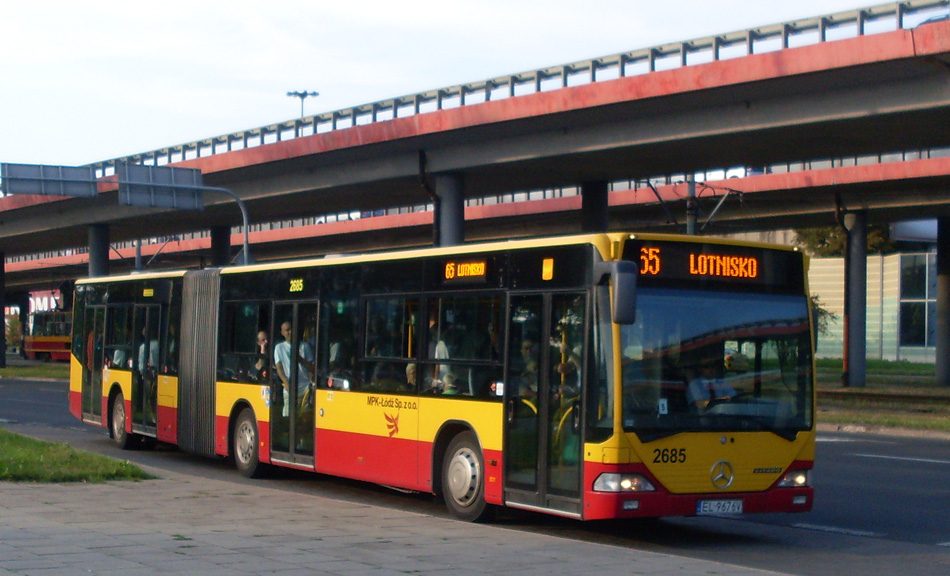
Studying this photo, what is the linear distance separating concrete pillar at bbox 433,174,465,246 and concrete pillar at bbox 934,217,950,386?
20447mm

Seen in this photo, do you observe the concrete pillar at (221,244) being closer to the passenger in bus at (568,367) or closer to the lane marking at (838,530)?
the lane marking at (838,530)

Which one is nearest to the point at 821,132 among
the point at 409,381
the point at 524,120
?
the point at 524,120

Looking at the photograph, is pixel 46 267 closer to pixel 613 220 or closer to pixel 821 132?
pixel 613 220

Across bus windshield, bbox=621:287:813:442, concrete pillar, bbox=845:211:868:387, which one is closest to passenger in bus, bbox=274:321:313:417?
bus windshield, bbox=621:287:813:442

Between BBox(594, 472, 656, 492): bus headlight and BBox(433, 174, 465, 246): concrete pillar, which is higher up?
BBox(433, 174, 465, 246): concrete pillar

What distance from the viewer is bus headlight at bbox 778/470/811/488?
10867mm

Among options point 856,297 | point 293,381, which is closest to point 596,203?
point 856,297

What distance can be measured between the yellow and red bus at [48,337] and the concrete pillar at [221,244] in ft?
101

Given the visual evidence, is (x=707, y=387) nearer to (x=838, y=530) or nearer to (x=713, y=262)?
(x=713, y=262)

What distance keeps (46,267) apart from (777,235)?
163 feet

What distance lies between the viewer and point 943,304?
1791 inches

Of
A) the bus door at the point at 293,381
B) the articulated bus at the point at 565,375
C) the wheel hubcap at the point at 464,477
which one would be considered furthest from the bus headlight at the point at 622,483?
the bus door at the point at 293,381

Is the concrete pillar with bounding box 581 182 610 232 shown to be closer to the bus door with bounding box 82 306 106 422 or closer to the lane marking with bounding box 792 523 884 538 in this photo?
the bus door with bounding box 82 306 106 422

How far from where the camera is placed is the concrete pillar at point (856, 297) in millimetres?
40906
